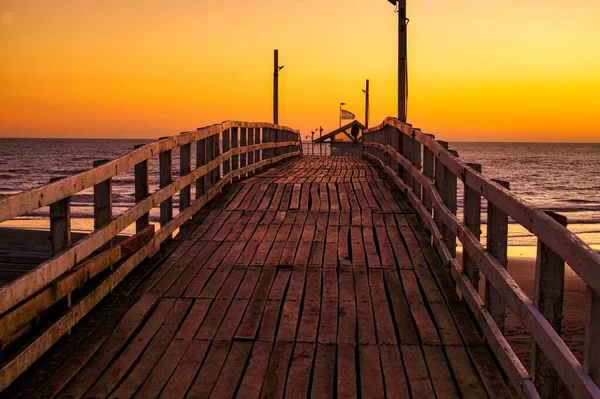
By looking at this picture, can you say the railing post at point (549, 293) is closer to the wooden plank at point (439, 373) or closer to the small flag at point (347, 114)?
the wooden plank at point (439, 373)

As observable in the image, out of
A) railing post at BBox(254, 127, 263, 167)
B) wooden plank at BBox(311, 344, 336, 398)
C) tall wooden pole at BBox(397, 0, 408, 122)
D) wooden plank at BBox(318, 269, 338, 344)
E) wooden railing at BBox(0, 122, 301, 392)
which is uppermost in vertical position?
tall wooden pole at BBox(397, 0, 408, 122)

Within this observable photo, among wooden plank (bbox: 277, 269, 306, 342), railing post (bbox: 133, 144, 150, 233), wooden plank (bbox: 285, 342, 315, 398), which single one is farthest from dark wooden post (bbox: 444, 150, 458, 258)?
railing post (bbox: 133, 144, 150, 233)

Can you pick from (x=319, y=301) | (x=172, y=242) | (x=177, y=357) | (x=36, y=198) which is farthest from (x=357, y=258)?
(x=36, y=198)

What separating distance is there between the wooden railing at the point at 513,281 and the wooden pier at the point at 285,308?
0.04ft

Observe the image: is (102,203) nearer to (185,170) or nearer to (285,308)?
(285,308)

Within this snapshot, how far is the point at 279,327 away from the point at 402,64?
1026 cm

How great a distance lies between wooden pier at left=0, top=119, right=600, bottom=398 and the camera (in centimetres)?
418

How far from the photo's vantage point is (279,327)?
5.39m

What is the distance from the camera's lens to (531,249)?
19531 millimetres

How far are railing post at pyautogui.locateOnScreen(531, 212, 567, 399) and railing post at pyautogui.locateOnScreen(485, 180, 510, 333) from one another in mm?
1094

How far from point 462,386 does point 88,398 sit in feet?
7.35

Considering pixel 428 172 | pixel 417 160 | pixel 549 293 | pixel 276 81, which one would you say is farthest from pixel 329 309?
pixel 276 81

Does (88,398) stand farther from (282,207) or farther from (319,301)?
(282,207)

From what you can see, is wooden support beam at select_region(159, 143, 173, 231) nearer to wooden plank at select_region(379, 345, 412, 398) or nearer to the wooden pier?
the wooden pier
